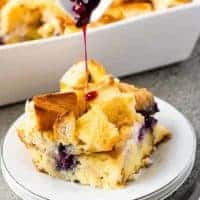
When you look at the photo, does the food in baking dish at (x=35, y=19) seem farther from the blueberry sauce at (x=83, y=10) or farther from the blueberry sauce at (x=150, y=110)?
the blueberry sauce at (x=150, y=110)

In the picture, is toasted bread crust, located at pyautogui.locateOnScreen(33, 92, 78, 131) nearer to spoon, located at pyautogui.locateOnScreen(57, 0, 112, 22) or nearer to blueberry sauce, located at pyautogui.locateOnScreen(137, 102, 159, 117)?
blueberry sauce, located at pyautogui.locateOnScreen(137, 102, 159, 117)

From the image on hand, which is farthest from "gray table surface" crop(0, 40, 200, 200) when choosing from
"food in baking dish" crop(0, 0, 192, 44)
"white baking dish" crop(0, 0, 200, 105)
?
"food in baking dish" crop(0, 0, 192, 44)

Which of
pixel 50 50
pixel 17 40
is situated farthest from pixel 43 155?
pixel 17 40

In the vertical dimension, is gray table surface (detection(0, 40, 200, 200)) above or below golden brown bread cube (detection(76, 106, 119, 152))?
below

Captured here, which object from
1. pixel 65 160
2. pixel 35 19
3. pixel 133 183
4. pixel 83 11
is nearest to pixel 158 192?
pixel 133 183

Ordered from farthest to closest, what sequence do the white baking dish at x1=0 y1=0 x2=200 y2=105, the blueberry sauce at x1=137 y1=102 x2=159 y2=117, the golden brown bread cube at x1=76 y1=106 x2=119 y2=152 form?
the white baking dish at x1=0 y1=0 x2=200 y2=105
the blueberry sauce at x1=137 y1=102 x2=159 y2=117
the golden brown bread cube at x1=76 y1=106 x2=119 y2=152

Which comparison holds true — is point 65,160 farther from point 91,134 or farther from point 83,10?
point 83,10

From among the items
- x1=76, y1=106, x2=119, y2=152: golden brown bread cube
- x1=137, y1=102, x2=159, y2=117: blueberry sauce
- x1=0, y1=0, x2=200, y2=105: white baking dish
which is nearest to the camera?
x1=76, y1=106, x2=119, y2=152: golden brown bread cube

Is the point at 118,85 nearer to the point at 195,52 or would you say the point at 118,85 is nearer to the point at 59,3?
the point at 59,3
